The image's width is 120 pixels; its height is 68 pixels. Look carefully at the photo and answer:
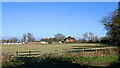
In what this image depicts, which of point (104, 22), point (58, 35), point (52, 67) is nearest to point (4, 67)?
point (52, 67)

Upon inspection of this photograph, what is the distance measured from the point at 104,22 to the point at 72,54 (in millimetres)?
27220

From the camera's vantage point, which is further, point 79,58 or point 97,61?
point 79,58

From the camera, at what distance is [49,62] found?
1514 centimetres

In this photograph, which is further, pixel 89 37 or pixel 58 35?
pixel 58 35

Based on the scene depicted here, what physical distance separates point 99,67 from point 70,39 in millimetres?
139640

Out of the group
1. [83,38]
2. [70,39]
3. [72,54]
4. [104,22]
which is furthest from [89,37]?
[72,54]

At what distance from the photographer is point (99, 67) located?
12820 millimetres

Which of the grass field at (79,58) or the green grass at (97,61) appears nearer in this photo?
the green grass at (97,61)

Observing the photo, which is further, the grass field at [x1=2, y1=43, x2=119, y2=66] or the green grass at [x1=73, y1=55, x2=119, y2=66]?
the grass field at [x1=2, y1=43, x2=119, y2=66]

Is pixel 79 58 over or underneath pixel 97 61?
over

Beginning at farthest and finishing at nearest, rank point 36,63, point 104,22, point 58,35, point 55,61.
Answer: point 58,35 → point 104,22 → point 55,61 → point 36,63

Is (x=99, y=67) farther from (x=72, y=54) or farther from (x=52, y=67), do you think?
(x=72, y=54)

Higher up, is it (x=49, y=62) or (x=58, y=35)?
(x=58, y=35)

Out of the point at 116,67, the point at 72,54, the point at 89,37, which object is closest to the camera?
the point at 116,67
